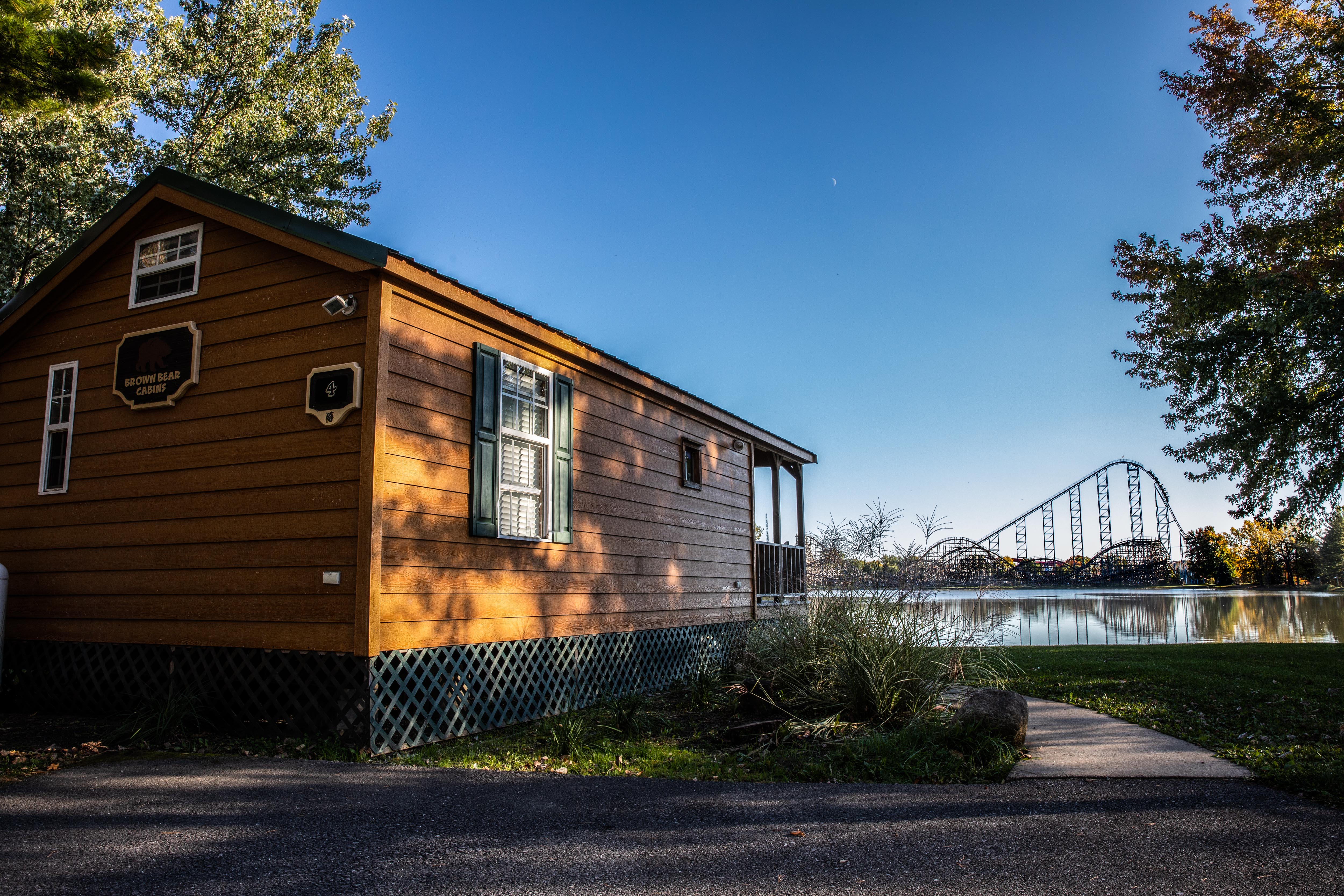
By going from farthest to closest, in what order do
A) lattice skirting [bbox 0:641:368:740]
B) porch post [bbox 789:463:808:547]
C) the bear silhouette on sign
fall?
1. porch post [bbox 789:463:808:547]
2. the bear silhouette on sign
3. lattice skirting [bbox 0:641:368:740]

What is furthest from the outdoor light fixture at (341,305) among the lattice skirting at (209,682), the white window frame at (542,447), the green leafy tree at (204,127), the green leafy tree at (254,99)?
the green leafy tree at (254,99)

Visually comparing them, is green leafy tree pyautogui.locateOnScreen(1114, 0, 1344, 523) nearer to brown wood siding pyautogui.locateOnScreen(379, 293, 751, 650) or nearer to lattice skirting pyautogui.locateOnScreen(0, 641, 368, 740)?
brown wood siding pyautogui.locateOnScreen(379, 293, 751, 650)

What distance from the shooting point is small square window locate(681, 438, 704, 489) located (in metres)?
10.3

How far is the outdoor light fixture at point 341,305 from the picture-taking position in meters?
5.91

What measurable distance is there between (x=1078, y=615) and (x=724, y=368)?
14.2 metres

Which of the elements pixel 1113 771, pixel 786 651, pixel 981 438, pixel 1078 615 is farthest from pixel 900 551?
pixel 981 438

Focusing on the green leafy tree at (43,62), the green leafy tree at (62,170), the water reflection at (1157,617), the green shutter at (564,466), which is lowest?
the water reflection at (1157,617)

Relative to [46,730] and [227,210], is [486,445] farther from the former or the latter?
[46,730]

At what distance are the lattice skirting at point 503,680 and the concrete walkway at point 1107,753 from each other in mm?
4014

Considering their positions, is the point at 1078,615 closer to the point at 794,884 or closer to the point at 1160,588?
the point at 794,884

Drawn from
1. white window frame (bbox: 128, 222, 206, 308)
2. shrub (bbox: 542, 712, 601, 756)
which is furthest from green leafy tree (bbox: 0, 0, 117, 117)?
shrub (bbox: 542, 712, 601, 756)

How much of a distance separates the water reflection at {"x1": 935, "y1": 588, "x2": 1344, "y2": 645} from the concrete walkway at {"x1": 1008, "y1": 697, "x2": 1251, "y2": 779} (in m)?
1.24

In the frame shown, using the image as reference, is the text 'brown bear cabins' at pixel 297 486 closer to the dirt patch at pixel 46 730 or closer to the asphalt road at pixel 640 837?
the dirt patch at pixel 46 730

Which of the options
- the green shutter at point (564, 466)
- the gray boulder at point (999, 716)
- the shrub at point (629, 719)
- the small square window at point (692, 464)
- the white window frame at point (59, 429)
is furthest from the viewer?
the small square window at point (692, 464)
